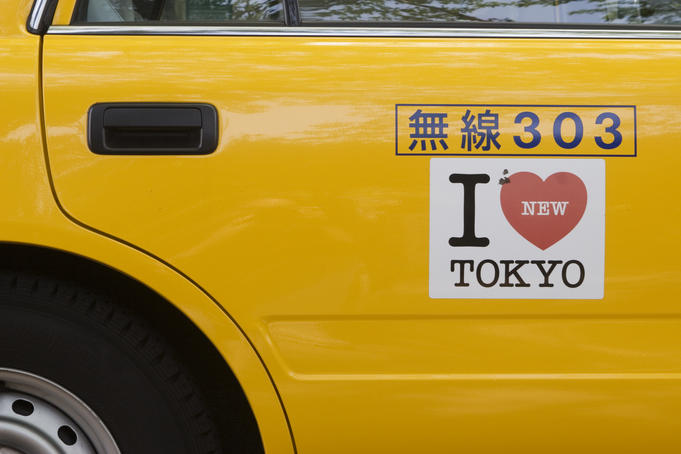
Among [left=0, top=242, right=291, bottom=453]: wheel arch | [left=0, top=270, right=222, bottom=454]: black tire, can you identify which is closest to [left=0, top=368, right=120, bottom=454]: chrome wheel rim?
[left=0, top=270, right=222, bottom=454]: black tire

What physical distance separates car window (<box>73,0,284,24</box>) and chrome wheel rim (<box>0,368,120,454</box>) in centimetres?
84

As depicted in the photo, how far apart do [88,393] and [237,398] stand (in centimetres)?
37

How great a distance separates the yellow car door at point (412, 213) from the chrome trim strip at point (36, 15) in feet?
0.16

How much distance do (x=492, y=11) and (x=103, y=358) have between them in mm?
1182

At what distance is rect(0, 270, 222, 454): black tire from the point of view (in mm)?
1578

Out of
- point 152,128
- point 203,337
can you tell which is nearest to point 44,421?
point 203,337

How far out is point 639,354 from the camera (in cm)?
155

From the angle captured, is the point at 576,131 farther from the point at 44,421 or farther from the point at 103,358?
the point at 44,421

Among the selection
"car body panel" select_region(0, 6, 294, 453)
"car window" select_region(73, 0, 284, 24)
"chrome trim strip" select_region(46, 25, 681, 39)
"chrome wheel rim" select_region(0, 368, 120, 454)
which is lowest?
"chrome wheel rim" select_region(0, 368, 120, 454)

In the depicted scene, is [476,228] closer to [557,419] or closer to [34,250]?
[557,419]

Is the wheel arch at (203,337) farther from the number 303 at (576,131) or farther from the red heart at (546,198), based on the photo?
the number 303 at (576,131)

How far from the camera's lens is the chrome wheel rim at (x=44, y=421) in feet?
5.28

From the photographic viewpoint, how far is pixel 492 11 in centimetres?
170

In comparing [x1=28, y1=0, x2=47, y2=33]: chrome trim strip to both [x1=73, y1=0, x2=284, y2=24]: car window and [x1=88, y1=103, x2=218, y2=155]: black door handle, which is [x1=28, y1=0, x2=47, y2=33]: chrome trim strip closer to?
[x1=73, y1=0, x2=284, y2=24]: car window
